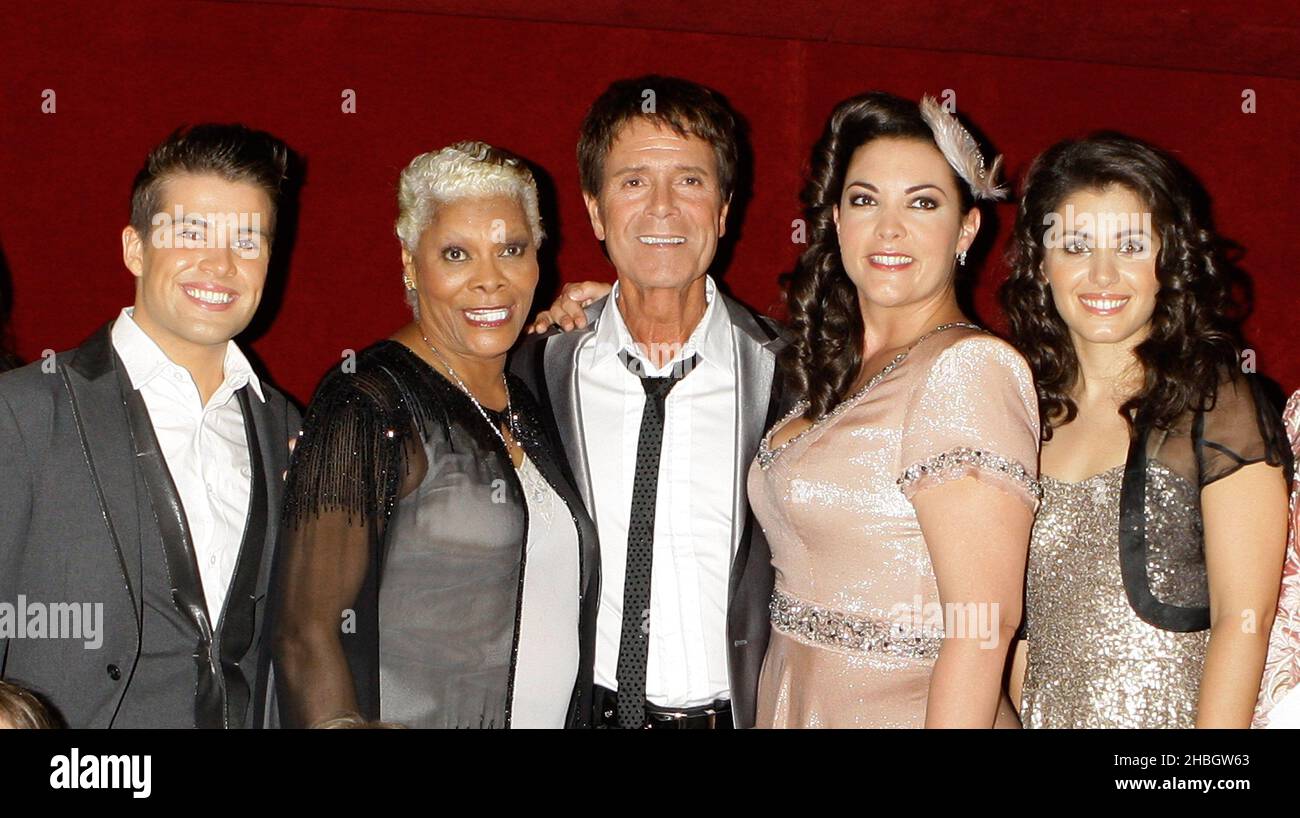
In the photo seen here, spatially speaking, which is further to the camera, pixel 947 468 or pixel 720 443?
pixel 720 443

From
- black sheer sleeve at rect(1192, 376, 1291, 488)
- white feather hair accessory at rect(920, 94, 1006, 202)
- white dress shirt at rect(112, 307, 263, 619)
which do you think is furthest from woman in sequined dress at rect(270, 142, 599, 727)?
black sheer sleeve at rect(1192, 376, 1291, 488)

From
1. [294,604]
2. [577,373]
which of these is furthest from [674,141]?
[294,604]

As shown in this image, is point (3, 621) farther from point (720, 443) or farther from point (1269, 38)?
point (1269, 38)

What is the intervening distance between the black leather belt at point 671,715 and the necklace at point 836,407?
48 cm

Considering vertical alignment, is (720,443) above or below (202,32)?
below

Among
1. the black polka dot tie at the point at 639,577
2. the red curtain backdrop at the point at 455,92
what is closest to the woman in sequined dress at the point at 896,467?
the black polka dot tie at the point at 639,577

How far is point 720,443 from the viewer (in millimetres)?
2414

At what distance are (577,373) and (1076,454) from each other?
96 cm

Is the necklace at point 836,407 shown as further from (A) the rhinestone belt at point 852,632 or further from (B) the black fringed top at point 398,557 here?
(B) the black fringed top at point 398,557

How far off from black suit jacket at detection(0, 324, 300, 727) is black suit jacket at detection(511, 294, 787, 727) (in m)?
0.70

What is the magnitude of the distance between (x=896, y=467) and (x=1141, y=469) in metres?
0.45

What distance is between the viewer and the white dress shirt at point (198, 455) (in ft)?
7.05

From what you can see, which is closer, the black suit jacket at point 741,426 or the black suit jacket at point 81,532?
the black suit jacket at point 81,532

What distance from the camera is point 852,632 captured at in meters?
2.03
